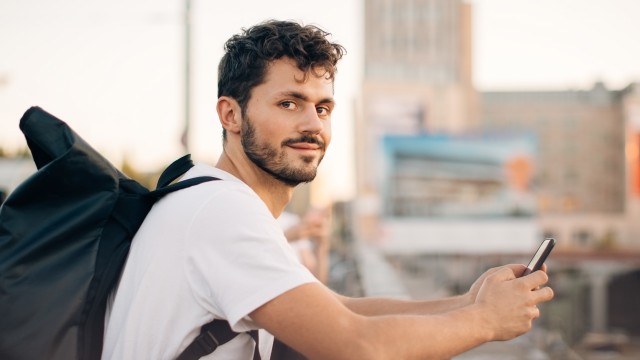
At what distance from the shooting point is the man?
1686mm

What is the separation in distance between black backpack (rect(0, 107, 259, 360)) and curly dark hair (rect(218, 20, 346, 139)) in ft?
1.06

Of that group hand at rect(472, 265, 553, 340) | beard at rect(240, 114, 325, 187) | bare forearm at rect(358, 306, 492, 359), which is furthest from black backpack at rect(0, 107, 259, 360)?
hand at rect(472, 265, 553, 340)

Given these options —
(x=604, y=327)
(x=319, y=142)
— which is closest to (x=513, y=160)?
(x=604, y=327)

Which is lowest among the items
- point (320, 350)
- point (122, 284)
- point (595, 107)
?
point (320, 350)

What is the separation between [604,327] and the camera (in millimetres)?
70750

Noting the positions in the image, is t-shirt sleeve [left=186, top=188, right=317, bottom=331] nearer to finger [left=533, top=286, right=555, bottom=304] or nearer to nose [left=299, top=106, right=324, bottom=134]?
nose [left=299, top=106, right=324, bottom=134]

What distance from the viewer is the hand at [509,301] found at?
1.84 metres

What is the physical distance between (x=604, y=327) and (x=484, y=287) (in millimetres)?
73958

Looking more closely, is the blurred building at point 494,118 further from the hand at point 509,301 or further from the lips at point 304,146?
the hand at point 509,301

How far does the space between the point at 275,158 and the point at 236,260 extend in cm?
46

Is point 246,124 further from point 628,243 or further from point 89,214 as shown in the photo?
point 628,243

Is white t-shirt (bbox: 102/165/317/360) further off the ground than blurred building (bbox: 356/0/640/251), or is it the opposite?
blurred building (bbox: 356/0/640/251)

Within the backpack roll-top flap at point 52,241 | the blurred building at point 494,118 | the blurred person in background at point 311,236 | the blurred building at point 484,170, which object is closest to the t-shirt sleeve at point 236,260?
the backpack roll-top flap at point 52,241

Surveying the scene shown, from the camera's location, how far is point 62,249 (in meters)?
1.77
